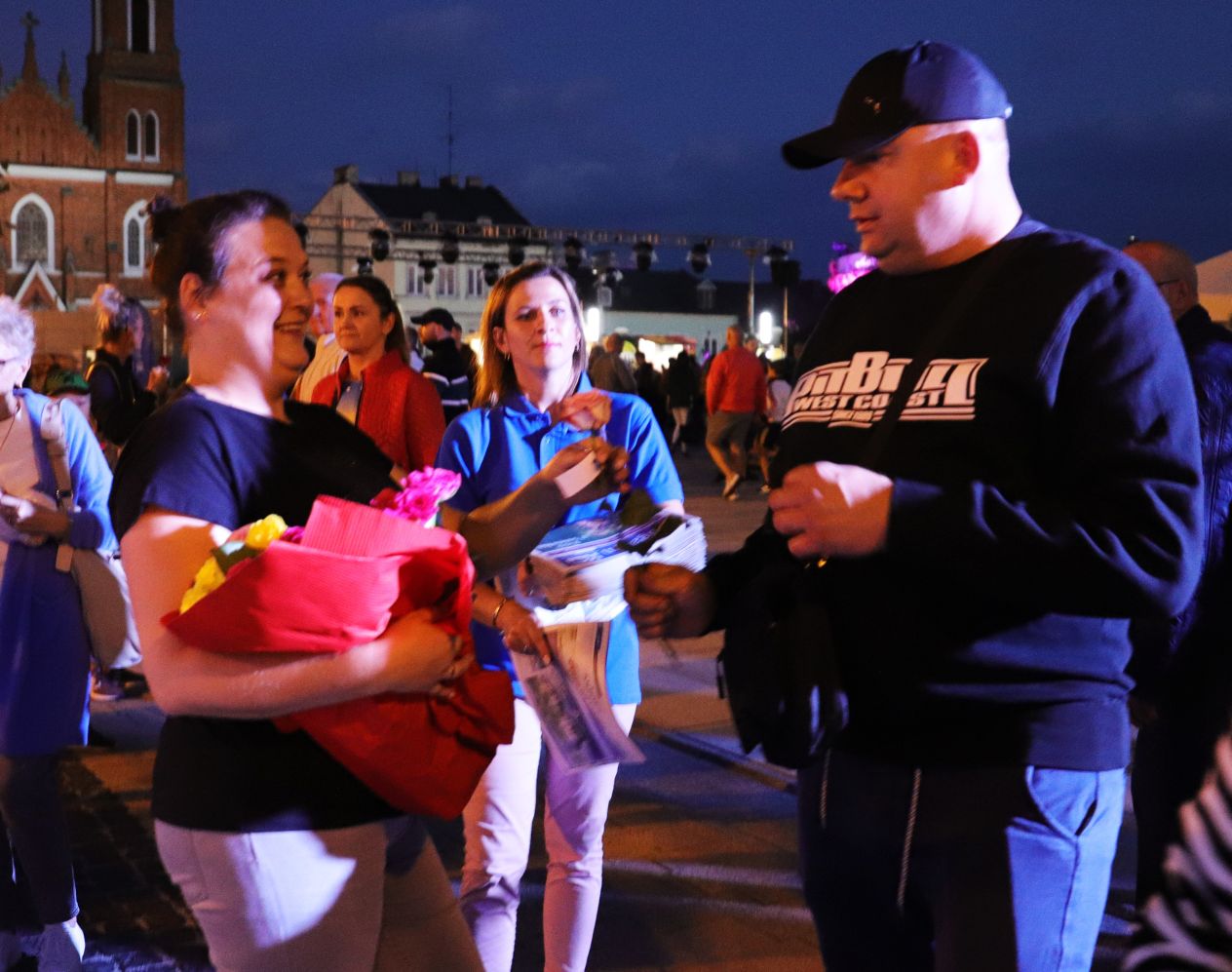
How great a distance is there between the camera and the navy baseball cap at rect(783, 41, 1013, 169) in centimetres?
213

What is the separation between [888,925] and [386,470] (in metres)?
1.27

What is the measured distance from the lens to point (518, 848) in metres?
3.44

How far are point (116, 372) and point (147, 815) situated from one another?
3.00 metres

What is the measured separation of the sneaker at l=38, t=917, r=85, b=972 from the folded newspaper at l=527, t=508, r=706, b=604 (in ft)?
7.12

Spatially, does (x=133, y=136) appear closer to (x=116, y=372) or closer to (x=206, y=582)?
(x=116, y=372)

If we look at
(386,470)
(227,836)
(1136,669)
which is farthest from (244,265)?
(1136,669)

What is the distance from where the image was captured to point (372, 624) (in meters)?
2.07

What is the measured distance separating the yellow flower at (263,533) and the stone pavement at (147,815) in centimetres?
91

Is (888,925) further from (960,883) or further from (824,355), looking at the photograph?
(824,355)

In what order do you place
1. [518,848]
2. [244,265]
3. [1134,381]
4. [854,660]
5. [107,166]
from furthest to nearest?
[107,166] → [518,848] → [244,265] → [854,660] → [1134,381]

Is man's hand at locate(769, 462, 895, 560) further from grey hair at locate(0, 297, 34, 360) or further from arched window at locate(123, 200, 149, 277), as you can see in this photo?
arched window at locate(123, 200, 149, 277)

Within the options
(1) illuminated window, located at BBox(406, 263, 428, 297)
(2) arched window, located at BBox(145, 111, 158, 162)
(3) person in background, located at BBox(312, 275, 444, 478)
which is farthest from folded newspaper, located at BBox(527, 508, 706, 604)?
(2) arched window, located at BBox(145, 111, 158, 162)

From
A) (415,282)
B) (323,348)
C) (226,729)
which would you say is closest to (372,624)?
(226,729)

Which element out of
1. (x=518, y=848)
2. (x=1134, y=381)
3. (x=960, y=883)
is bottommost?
(x=518, y=848)
